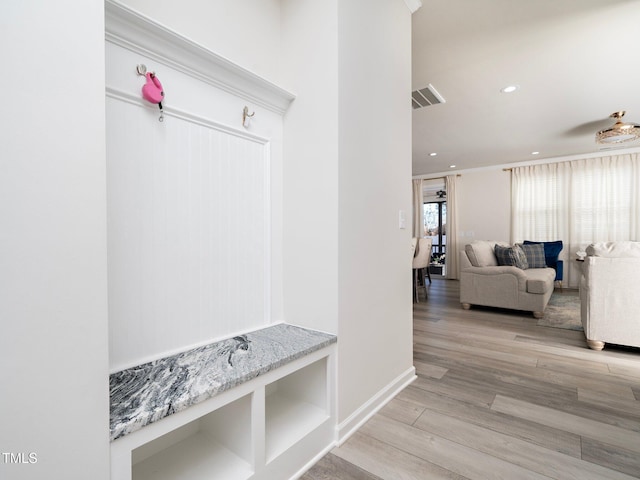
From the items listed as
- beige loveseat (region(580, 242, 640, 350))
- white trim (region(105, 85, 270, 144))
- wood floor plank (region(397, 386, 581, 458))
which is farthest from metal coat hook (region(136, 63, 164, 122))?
beige loveseat (region(580, 242, 640, 350))

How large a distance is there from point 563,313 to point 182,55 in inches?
194

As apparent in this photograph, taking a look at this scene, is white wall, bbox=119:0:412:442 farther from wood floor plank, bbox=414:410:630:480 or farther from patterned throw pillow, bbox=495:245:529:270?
patterned throw pillow, bbox=495:245:529:270

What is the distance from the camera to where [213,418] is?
52.3 inches

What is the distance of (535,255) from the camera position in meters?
5.16

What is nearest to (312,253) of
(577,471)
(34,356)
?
(34,356)

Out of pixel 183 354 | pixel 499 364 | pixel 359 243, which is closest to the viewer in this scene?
pixel 183 354

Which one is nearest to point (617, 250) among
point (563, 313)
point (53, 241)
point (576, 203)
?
point (563, 313)

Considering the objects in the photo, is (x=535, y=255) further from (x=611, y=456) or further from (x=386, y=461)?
(x=386, y=461)

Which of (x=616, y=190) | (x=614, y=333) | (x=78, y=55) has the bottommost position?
(x=614, y=333)

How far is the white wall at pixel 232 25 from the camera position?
1.31 meters

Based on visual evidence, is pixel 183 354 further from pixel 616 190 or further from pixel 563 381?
pixel 616 190

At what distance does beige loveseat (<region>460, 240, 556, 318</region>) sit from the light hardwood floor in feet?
3.39

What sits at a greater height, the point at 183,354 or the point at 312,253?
the point at 312,253

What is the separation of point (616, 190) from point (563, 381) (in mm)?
5382
